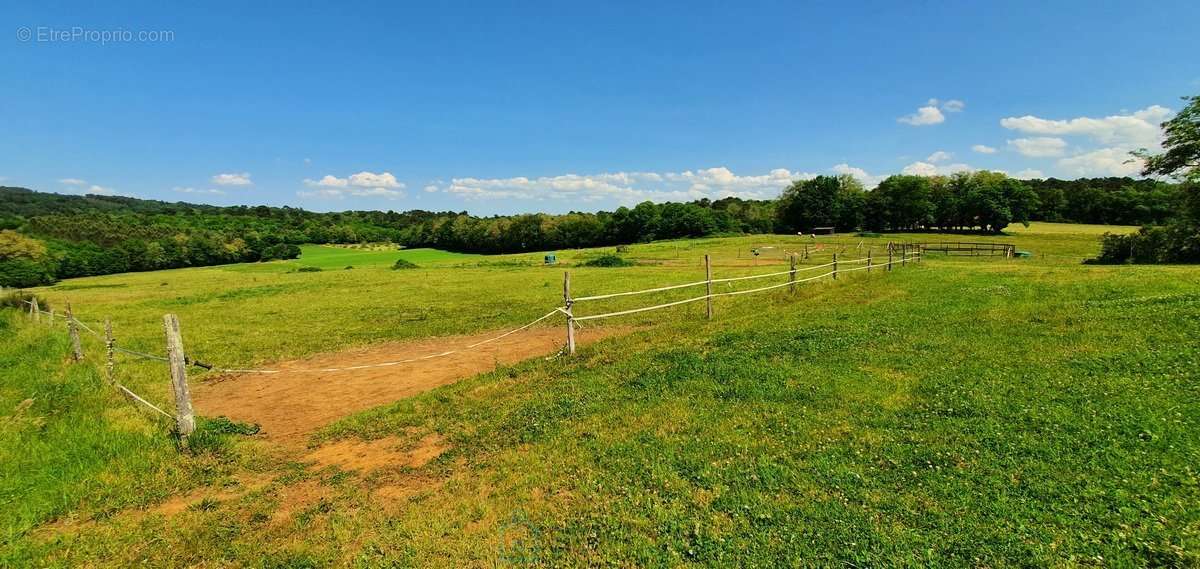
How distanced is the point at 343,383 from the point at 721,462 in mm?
9773

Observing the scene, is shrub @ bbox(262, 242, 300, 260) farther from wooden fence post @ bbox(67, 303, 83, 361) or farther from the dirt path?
the dirt path

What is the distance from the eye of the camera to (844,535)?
427 cm

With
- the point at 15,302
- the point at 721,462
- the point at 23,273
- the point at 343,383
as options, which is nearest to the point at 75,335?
the point at 343,383

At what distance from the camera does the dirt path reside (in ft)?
31.9

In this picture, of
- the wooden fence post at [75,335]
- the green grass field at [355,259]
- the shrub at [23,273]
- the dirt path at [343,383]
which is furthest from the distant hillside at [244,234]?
the dirt path at [343,383]

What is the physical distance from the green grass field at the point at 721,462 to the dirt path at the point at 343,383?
3.33 ft

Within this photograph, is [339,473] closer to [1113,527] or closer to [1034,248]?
[1113,527]

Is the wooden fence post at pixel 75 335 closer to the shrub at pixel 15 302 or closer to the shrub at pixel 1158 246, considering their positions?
the shrub at pixel 15 302

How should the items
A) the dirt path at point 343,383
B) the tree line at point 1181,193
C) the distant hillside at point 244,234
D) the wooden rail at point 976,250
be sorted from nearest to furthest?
1. the dirt path at point 343,383
2. the tree line at point 1181,193
3. the wooden rail at point 976,250
4. the distant hillside at point 244,234

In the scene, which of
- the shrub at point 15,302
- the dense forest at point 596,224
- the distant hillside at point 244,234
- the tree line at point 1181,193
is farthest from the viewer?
the dense forest at point 596,224

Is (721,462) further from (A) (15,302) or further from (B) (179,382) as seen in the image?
(A) (15,302)

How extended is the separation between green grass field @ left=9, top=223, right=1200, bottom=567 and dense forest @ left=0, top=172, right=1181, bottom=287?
73640 mm

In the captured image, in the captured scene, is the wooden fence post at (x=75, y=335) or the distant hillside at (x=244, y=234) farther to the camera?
the distant hillside at (x=244, y=234)

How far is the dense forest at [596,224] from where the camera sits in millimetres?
70000
